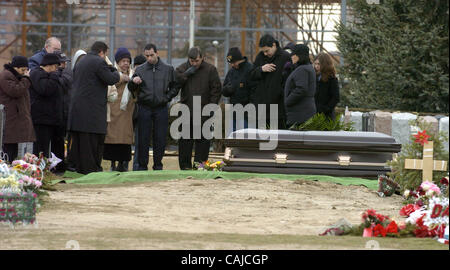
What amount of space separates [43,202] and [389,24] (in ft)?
34.7

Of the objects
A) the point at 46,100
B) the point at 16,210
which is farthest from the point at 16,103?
the point at 16,210

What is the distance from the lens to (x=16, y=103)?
1300 cm

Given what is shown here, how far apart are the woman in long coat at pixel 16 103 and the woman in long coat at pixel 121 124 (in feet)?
6.29

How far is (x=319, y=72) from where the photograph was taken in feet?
47.5

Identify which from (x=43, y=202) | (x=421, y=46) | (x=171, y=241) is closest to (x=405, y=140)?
(x=421, y=46)

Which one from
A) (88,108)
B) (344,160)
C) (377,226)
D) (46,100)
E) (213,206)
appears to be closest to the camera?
(377,226)

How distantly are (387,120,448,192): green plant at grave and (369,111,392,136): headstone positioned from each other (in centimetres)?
473

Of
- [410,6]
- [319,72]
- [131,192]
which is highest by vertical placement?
[410,6]

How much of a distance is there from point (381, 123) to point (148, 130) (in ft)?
13.1

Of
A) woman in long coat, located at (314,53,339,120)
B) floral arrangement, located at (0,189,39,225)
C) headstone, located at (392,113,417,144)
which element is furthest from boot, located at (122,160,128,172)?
floral arrangement, located at (0,189,39,225)

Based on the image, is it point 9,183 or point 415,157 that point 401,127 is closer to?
point 415,157

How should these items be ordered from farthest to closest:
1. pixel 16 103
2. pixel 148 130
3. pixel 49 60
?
pixel 148 130 < pixel 49 60 < pixel 16 103

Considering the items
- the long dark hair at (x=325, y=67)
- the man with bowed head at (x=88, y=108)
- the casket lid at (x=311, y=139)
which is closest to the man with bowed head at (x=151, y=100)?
the man with bowed head at (x=88, y=108)
